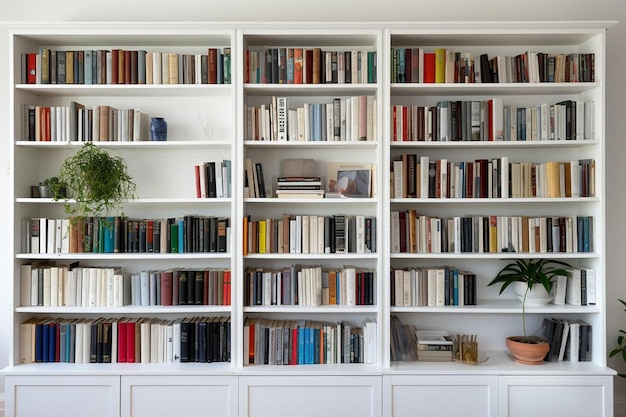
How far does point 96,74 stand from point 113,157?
1.70 feet

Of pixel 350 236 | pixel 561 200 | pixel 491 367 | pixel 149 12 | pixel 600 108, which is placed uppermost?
pixel 149 12

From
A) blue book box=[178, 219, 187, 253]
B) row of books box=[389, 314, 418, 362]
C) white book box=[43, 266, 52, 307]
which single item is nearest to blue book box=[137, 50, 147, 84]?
blue book box=[178, 219, 187, 253]

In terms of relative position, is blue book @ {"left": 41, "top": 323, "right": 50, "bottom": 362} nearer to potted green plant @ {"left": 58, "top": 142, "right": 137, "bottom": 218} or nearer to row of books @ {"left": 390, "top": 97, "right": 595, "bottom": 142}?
potted green plant @ {"left": 58, "top": 142, "right": 137, "bottom": 218}

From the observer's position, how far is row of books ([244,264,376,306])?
3004mm

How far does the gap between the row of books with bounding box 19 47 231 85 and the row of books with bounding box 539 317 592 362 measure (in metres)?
2.52

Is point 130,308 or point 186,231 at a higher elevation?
point 186,231

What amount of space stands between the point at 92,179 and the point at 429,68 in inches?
82.8

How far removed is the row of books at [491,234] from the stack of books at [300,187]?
0.49m

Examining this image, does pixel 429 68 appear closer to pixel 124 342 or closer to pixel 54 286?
Result: pixel 124 342

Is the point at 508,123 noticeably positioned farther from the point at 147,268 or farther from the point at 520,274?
the point at 147,268

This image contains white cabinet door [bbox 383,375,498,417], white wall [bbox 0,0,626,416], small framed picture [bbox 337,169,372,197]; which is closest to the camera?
white cabinet door [bbox 383,375,498,417]

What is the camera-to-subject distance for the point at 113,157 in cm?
320

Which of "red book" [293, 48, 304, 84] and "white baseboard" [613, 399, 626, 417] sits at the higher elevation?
"red book" [293, 48, 304, 84]

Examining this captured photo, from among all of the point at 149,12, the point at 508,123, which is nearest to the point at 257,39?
the point at 149,12
